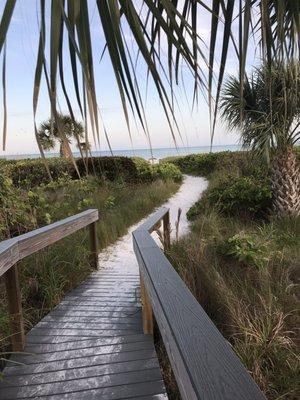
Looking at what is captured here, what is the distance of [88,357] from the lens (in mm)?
3027

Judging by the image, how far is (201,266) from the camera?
4.23 m

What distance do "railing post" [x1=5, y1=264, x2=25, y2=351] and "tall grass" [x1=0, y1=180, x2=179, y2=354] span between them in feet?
0.23

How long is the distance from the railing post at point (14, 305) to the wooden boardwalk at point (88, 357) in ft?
0.46

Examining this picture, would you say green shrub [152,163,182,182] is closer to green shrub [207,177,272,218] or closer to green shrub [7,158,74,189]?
green shrub [7,158,74,189]

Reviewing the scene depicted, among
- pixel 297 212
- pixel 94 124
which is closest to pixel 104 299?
pixel 94 124

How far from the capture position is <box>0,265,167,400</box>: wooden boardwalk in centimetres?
260

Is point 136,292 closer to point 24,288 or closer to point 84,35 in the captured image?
point 24,288

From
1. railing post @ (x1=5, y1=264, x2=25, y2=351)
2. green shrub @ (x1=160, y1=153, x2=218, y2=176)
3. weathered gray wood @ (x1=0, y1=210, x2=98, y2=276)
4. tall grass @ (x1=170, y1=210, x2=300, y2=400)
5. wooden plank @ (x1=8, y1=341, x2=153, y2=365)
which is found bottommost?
green shrub @ (x1=160, y1=153, x2=218, y2=176)

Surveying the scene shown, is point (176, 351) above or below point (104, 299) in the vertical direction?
above

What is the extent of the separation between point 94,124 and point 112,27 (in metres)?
0.25

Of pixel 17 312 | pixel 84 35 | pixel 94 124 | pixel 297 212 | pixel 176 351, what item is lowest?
pixel 297 212

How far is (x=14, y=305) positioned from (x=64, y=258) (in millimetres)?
1676

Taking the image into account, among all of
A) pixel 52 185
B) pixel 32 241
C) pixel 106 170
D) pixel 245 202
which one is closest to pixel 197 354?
pixel 32 241

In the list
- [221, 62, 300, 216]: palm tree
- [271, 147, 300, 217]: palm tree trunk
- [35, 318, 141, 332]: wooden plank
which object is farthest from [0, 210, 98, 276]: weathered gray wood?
[271, 147, 300, 217]: palm tree trunk
